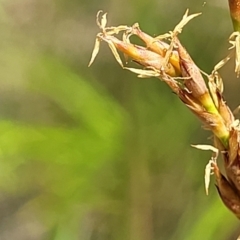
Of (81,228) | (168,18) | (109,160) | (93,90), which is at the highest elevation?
(168,18)

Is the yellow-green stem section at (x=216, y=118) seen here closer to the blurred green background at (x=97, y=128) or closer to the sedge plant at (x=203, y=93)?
the sedge plant at (x=203, y=93)

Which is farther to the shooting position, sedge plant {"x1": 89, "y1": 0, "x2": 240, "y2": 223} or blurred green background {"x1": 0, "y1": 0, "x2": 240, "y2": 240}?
blurred green background {"x1": 0, "y1": 0, "x2": 240, "y2": 240}

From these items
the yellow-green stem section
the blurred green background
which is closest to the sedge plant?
the yellow-green stem section

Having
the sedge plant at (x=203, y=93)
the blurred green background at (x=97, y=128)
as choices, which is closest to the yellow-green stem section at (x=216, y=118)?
the sedge plant at (x=203, y=93)

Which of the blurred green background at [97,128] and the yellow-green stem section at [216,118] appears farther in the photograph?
the blurred green background at [97,128]

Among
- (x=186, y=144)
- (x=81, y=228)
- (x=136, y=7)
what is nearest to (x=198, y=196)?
(x=186, y=144)

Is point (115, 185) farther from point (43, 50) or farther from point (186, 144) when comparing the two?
point (43, 50)

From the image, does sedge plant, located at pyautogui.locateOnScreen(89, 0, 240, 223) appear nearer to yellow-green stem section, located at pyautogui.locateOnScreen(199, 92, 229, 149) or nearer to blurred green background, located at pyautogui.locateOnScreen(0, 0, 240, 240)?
yellow-green stem section, located at pyautogui.locateOnScreen(199, 92, 229, 149)

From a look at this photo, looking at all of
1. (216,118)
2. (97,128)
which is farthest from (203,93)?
(97,128)
